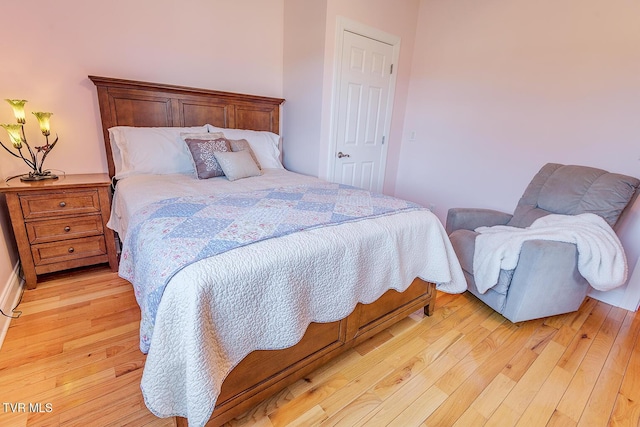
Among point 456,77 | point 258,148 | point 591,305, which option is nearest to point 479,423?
point 591,305

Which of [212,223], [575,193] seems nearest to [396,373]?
[212,223]

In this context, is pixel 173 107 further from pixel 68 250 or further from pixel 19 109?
pixel 68 250

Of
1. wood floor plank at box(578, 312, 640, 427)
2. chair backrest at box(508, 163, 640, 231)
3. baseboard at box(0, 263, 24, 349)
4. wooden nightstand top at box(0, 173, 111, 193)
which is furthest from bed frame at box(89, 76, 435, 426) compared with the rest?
chair backrest at box(508, 163, 640, 231)

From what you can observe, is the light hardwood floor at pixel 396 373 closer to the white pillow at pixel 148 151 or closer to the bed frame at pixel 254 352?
the bed frame at pixel 254 352

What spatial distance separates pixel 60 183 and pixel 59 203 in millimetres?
136

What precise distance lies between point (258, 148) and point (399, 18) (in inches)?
78.5

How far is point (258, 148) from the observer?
9.09ft

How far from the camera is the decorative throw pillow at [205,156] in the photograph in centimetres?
219

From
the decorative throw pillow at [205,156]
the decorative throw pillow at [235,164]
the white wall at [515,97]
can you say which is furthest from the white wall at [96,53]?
the white wall at [515,97]

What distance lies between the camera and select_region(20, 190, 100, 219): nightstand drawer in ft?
6.21

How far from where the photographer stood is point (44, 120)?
1.97 metres

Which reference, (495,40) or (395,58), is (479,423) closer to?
(495,40)

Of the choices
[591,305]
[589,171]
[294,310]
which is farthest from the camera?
[591,305]

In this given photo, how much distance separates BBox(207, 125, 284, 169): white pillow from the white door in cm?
63
